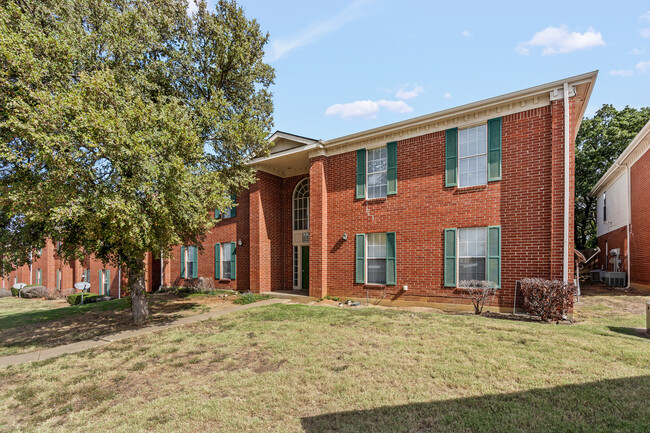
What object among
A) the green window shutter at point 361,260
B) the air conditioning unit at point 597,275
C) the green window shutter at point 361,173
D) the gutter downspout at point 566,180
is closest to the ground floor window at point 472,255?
the gutter downspout at point 566,180

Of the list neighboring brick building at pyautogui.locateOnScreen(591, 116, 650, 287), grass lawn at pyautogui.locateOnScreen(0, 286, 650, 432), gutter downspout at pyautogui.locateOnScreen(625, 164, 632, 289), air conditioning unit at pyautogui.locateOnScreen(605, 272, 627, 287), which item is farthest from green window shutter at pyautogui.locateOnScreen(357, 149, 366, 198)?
air conditioning unit at pyautogui.locateOnScreen(605, 272, 627, 287)

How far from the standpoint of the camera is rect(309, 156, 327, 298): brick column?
41.7 feet

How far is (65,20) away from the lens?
25.1ft

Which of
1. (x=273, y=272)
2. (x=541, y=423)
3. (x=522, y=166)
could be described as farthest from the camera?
(x=273, y=272)

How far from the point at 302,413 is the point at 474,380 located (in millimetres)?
2482

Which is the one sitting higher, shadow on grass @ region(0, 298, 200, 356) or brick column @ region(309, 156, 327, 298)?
brick column @ region(309, 156, 327, 298)

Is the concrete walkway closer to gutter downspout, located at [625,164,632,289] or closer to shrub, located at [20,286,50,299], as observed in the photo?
Result: gutter downspout, located at [625,164,632,289]

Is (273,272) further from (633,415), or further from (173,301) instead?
(633,415)

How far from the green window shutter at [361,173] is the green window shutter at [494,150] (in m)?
4.42

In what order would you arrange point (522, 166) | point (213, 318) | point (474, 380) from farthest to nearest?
point (213, 318)
point (522, 166)
point (474, 380)

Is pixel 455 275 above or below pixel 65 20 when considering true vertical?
below

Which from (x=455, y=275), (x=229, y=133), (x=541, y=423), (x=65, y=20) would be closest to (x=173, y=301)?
(x=229, y=133)

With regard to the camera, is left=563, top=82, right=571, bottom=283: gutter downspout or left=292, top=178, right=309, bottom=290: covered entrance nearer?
left=563, top=82, right=571, bottom=283: gutter downspout

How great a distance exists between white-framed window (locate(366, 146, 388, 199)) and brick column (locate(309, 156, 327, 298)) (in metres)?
1.99
